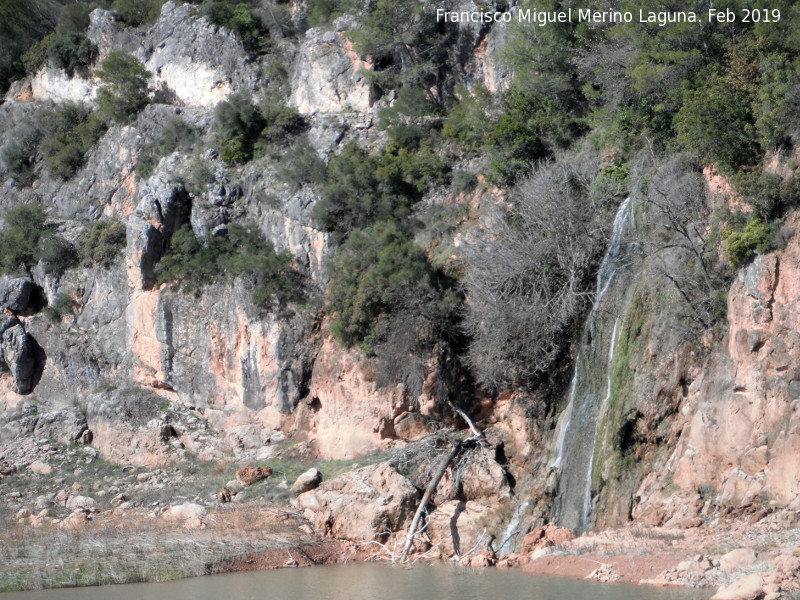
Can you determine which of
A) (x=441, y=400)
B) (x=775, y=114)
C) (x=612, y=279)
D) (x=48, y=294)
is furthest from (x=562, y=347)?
(x=48, y=294)

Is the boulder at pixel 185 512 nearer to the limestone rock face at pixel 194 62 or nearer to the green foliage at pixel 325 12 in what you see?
the limestone rock face at pixel 194 62

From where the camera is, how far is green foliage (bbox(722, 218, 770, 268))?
1936cm

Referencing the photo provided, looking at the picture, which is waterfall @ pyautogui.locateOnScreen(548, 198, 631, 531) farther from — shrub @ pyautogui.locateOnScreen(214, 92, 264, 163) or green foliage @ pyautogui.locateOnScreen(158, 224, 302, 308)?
shrub @ pyautogui.locateOnScreen(214, 92, 264, 163)

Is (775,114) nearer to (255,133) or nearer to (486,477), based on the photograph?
(486,477)

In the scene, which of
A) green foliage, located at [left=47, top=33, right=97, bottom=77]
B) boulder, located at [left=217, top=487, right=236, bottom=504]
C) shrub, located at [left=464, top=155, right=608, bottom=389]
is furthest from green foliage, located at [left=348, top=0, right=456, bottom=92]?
boulder, located at [left=217, top=487, right=236, bottom=504]

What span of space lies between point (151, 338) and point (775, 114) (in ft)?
71.2

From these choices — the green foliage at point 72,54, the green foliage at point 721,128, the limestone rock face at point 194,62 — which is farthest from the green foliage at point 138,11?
the green foliage at point 721,128

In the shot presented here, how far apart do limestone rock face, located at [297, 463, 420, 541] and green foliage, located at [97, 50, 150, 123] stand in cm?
2321

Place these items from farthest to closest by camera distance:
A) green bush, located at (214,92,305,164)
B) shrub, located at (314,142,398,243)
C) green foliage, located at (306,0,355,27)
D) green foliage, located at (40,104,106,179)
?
green foliage, located at (40,104,106,179), green foliage, located at (306,0,355,27), green bush, located at (214,92,305,164), shrub, located at (314,142,398,243)

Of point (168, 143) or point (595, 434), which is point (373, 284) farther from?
point (168, 143)

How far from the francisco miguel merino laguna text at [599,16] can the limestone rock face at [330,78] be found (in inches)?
159

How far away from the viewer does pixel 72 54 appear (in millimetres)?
44781

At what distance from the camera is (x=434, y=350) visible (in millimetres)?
25984

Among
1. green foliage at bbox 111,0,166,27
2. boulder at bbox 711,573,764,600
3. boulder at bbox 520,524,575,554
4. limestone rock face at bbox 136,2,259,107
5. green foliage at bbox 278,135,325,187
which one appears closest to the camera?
boulder at bbox 711,573,764,600
